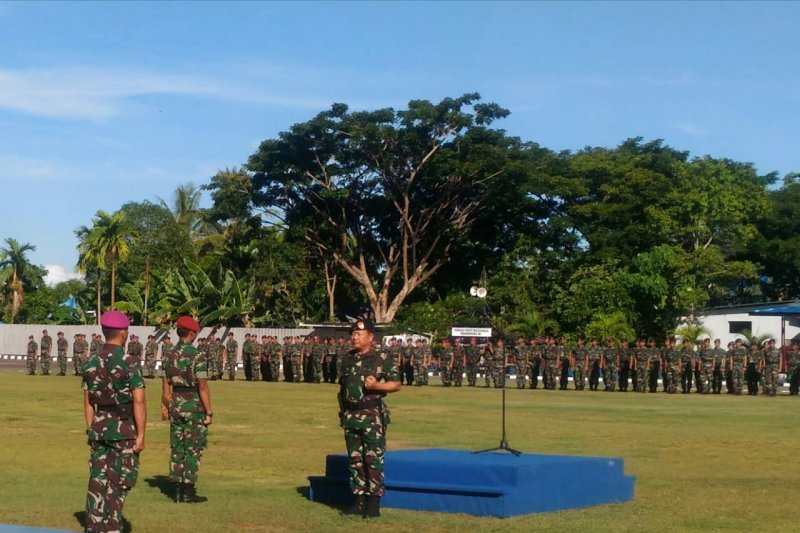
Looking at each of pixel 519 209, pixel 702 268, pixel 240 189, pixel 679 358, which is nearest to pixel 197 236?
pixel 240 189

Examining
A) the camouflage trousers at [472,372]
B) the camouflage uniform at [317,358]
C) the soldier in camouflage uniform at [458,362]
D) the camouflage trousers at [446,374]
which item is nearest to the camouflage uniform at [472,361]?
the camouflage trousers at [472,372]

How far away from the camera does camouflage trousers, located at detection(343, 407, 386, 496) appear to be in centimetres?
1061

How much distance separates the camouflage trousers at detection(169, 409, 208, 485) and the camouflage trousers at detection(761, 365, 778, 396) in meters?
25.6

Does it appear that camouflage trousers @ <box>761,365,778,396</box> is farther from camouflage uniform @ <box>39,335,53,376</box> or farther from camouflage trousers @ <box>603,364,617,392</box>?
camouflage uniform @ <box>39,335,53,376</box>

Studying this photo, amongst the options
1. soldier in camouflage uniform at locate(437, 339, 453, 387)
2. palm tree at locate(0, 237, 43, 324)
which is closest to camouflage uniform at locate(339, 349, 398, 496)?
soldier in camouflage uniform at locate(437, 339, 453, 387)

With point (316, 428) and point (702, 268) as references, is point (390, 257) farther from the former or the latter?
point (316, 428)

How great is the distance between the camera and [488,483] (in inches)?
437

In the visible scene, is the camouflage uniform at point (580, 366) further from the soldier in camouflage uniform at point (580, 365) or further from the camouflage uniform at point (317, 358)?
the camouflage uniform at point (317, 358)

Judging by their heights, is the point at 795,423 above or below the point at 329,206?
Result: below

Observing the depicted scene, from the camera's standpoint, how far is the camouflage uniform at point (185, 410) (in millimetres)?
11703

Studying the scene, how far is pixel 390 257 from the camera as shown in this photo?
64000 mm

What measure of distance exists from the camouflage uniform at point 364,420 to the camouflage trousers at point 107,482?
2.18 metres

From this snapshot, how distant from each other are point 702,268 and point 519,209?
33.8 feet

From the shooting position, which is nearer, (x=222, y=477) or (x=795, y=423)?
(x=222, y=477)
